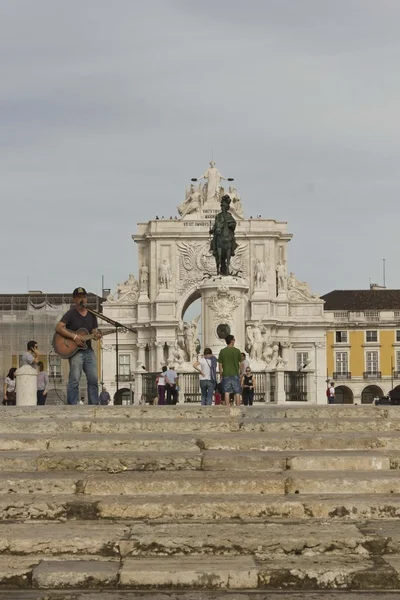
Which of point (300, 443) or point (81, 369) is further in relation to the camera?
point (81, 369)

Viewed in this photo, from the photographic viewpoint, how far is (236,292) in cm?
3053

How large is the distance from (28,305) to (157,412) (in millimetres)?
63810

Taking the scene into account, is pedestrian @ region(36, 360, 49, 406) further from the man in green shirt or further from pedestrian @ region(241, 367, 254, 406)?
pedestrian @ region(241, 367, 254, 406)

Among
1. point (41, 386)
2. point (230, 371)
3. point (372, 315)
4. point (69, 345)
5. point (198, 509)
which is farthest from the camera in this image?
point (372, 315)

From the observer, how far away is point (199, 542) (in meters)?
8.10

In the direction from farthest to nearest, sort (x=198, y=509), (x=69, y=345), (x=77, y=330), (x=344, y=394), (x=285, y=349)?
(x=344, y=394) → (x=285, y=349) → (x=77, y=330) → (x=69, y=345) → (x=198, y=509)

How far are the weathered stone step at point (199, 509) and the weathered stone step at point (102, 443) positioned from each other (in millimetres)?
1869

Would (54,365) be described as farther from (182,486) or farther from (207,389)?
(182,486)

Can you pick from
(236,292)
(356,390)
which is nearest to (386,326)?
(356,390)

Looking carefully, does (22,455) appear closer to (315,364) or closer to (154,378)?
(154,378)

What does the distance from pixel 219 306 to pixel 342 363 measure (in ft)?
211

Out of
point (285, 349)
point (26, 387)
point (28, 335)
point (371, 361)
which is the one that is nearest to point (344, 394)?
point (371, 361)

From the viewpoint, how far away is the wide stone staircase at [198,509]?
7.52 metres

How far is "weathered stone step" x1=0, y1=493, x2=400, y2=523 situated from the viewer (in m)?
8.88
